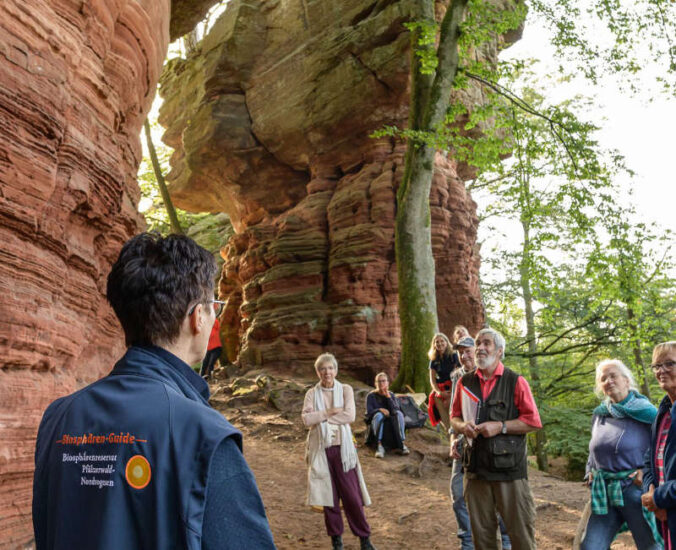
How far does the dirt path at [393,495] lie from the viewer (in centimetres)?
690

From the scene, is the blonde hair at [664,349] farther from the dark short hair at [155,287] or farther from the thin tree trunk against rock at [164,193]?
the thin tree trunk against rock at [164,193]

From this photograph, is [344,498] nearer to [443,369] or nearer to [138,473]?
[443,369]

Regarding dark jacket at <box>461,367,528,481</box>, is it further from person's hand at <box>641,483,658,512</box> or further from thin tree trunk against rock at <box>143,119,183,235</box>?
thin tree trunk against rock at <box>143,119,183,235</box>

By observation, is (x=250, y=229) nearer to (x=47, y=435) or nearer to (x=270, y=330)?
(x=270, y=330)

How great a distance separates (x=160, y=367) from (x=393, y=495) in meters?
7.91

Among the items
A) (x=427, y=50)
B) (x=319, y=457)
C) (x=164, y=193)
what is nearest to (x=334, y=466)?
(x=319, y=457)

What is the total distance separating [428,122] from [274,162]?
878 cm

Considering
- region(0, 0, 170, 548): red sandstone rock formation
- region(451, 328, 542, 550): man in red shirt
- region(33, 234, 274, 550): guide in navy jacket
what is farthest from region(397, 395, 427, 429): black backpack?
region(33, 234, 274, 550): guide in navy jacket

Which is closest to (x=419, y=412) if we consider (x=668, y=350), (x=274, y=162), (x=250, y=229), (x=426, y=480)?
(x=426, y=480)

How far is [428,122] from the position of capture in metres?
13.9

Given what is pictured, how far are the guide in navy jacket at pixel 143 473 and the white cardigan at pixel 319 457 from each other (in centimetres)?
466

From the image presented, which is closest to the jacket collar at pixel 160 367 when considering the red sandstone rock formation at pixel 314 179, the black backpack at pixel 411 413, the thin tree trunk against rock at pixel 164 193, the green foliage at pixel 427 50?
the black backpack at pixel 411 413

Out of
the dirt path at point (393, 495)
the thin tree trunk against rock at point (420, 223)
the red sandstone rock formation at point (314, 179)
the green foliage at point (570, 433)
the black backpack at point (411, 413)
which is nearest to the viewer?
the dirt path at point (393, 495)

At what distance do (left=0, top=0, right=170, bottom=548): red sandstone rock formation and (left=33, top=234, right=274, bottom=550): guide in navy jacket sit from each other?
3096mm
